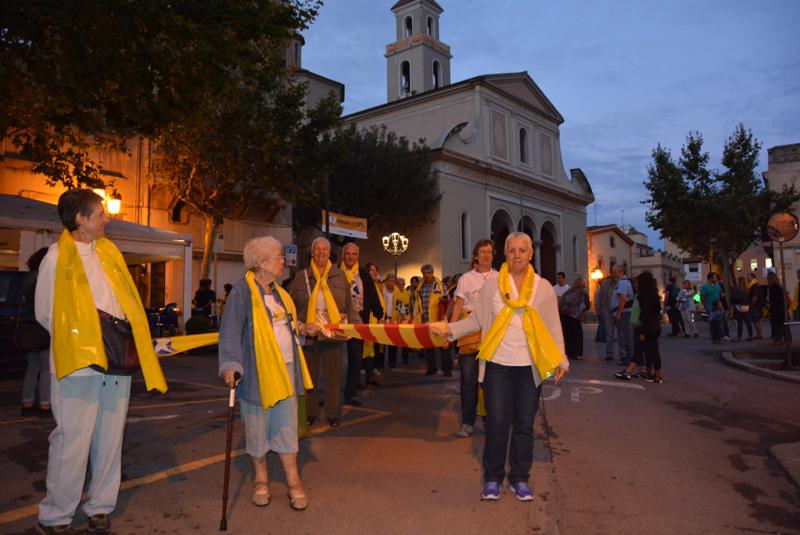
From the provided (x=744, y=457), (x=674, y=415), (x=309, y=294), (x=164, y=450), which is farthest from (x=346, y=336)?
(x=674, y=415)

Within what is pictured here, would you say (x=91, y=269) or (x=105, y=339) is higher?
(x=91, y=269)

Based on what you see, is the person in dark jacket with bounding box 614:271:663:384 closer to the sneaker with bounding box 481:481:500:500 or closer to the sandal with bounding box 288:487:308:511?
the sneaker with bounding box 481:481:500:500

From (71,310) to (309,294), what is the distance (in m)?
3.20

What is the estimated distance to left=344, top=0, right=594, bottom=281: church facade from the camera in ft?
113

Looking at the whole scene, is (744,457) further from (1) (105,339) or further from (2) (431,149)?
(2) (431,149)

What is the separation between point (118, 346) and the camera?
371 cm

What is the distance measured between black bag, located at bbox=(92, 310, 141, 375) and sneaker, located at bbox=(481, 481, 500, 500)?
7.87ft

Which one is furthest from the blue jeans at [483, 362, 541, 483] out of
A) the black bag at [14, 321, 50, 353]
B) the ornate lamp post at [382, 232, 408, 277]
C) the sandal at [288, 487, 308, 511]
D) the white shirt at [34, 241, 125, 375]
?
the ornate lamp post at [382, 232, 408, 277]

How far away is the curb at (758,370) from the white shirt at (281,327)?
29.9 ft

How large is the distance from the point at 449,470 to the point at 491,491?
2.63ft

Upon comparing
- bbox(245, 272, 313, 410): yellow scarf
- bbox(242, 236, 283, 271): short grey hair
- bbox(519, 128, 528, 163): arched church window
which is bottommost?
bbox(245, 272, 313, 410): yellow scarf

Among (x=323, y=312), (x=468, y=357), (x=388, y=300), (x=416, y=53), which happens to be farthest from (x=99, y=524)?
(x=416, y=53)

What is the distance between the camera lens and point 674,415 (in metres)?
7.40

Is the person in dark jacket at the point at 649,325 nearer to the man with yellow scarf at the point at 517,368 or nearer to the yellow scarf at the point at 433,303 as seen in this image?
the yellow scarf at the point at 433,303
